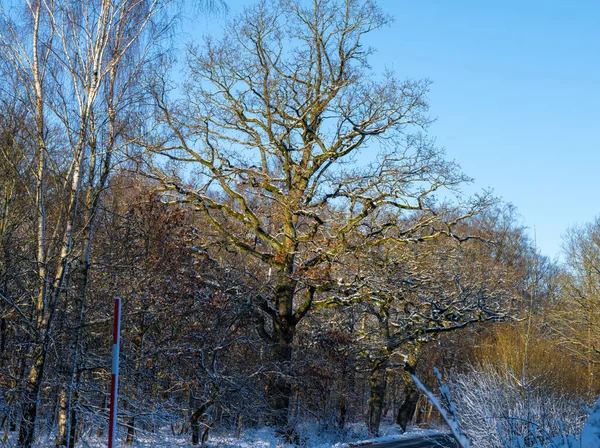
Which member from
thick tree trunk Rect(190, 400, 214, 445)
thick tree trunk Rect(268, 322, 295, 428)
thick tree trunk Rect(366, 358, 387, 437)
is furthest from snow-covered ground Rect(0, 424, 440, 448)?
thick tree trunk Rect(366, 358, 387, 437)

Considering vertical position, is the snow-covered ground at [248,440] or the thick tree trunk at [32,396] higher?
the thick tree trunk at [32,396]

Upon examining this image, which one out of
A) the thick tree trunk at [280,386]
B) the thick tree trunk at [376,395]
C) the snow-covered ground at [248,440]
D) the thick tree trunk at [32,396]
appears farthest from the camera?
the thick tree trunk at [376,395]

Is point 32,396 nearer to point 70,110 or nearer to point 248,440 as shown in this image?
point 70,110

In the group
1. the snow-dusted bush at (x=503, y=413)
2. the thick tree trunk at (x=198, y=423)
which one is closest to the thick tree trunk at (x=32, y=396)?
the snow-dusted bush at (x=503, y=413)

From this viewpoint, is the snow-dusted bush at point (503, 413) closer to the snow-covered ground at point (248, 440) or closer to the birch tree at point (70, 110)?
the snow-covered ground at point (248, 440)

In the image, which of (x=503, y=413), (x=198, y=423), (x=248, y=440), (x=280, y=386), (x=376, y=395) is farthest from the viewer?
(x=376, y=395)

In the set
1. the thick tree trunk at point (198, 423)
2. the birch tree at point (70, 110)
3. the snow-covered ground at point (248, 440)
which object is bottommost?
the snow-covered ground at point (248, 440)

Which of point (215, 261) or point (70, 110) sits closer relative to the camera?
point (70, 110)

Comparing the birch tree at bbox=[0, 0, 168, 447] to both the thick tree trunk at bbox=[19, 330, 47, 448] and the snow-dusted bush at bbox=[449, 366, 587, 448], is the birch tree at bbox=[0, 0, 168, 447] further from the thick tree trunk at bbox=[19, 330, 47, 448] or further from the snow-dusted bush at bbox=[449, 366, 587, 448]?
the snow-dusted bush at bbox=[449, 366, 587, 448]

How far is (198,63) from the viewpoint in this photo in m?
16.8

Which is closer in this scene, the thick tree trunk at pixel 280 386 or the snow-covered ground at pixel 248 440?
the snow-covered ground at pixel 248 440

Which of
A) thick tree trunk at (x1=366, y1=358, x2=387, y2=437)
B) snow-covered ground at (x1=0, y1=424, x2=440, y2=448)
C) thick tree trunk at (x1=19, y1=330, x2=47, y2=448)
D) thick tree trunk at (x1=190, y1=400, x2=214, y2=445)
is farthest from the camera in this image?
thick tree trunk at (x1=366, y1=358, x2=387, y2=437)

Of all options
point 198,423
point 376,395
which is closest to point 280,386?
point 198,423

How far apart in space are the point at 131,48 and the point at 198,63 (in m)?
7.58
